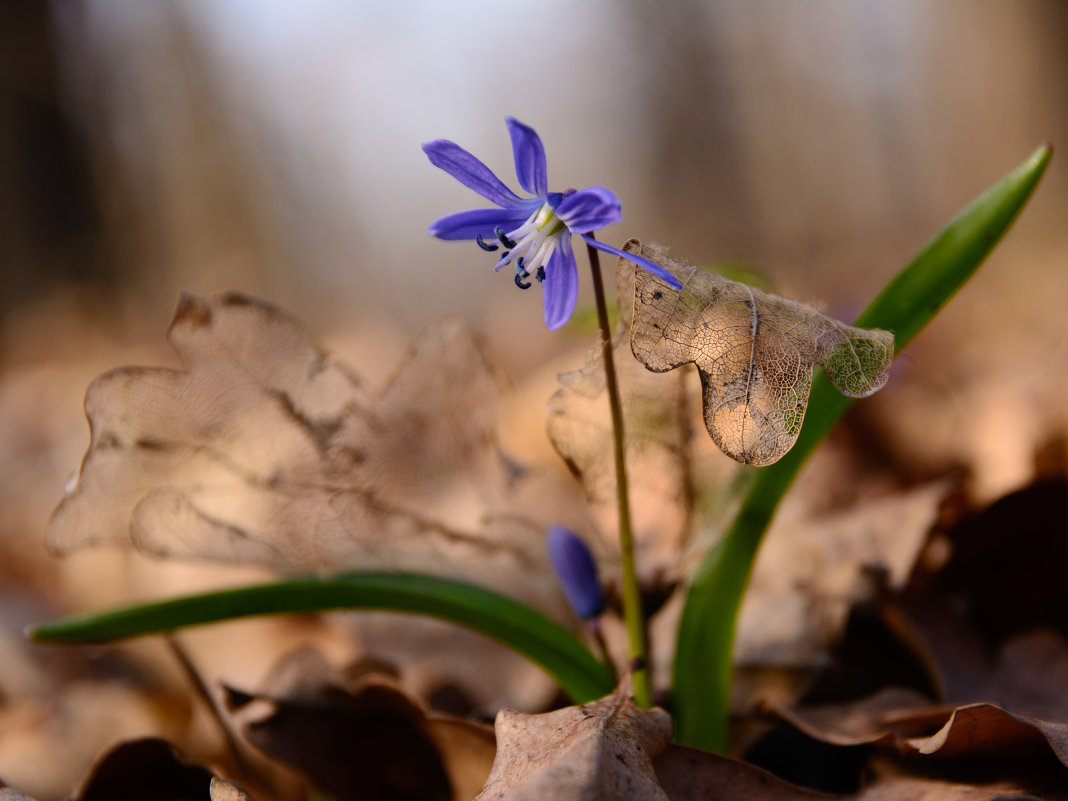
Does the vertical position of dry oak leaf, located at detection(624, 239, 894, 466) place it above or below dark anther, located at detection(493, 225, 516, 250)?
below

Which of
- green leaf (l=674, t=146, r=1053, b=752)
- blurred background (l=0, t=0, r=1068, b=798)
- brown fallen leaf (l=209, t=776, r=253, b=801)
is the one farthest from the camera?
blurred background (l=0, t=0, r=1068, b=798)

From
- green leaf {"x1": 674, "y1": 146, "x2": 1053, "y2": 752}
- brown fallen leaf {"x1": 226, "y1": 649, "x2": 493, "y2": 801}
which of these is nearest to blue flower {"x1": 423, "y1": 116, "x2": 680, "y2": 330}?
green leaf {"x1": 674, "y1": 146, "x2": 1053, "y2": 752}

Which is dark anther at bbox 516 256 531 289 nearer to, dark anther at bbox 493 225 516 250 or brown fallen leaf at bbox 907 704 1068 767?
dark anther at bbox 493 225 516 250

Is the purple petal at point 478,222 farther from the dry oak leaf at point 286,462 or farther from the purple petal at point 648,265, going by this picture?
the dry oak leaf at point 286,462

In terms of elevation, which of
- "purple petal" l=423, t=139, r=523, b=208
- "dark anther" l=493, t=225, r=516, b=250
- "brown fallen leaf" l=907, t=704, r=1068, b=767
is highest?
"purple petal" l=423, t=139, r=523, b=208

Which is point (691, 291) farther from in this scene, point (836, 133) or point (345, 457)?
point (836, 133)

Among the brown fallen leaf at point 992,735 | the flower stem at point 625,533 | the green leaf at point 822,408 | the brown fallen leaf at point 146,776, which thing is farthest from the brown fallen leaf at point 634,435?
the brown fallen leaf at point 146,776

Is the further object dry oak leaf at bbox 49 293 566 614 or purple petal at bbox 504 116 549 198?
dry oak leaf at bbox 49 293 566 614
